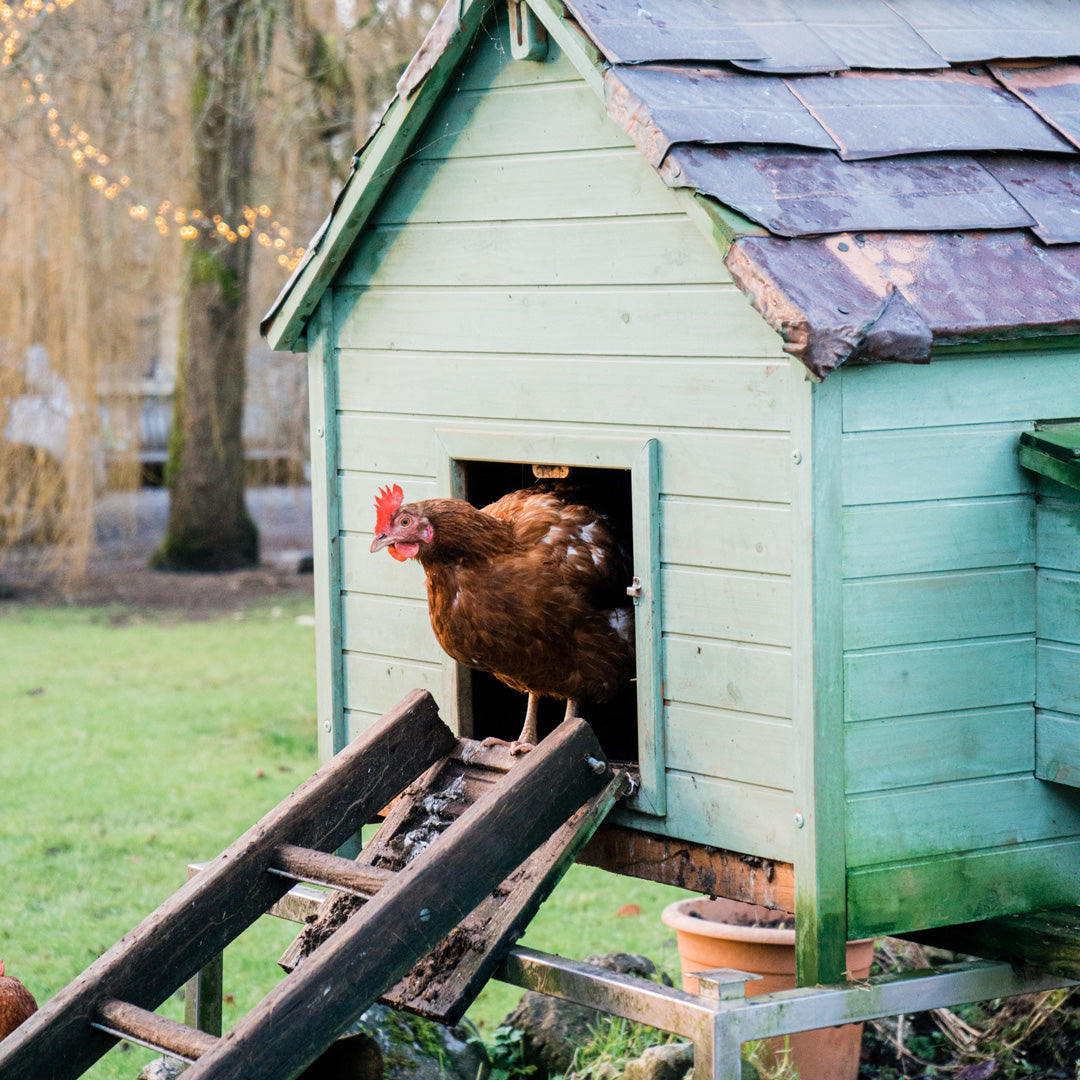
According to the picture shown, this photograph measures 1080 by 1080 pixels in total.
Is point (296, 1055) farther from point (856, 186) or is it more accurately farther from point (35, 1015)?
point (856, 186)

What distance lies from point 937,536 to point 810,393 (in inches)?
18.0

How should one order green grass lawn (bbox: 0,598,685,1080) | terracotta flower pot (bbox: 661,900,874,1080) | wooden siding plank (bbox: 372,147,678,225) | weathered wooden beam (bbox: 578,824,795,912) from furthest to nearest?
green grass lawn (bbox: 0,598,685,1080) < terracotta flower pot (bbox: 661,900,874,1080) < wooden siding plank (bbox: 372,147,678,225) < weathered wooden beam (bbox: 578,824,795,912)

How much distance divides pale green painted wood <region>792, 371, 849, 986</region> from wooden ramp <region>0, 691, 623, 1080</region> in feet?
1.93

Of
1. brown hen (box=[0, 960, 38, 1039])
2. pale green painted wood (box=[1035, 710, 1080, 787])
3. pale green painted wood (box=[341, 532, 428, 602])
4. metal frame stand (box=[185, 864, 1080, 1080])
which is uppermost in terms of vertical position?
pale green painted wood (box=[341, 532, 428, 602])

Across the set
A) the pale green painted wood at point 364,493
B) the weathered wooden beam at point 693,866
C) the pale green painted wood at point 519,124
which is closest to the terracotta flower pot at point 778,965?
the weathered wooden beam at point 693,866

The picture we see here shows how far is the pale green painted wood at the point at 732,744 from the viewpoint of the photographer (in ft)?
11.2

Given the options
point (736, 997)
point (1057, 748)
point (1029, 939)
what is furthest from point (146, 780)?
point (1057, 748)

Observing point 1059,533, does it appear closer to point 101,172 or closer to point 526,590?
point 526,590

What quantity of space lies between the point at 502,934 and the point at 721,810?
582 mm

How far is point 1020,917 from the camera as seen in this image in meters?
3.59

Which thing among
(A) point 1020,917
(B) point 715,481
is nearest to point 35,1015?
(B) point 715,481

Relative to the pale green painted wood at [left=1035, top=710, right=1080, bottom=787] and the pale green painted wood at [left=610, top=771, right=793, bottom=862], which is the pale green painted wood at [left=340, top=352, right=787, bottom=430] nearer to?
the pale green painted wood at [left=610, top=771, right=793, bottom=862]

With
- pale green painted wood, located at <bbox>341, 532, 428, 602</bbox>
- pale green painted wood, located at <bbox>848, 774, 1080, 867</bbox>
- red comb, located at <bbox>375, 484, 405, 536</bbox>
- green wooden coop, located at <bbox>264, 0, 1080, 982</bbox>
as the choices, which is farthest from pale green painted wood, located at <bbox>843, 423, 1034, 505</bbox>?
pale green painted wood, located at <bbox>341, 532, 428, 602</bbox>

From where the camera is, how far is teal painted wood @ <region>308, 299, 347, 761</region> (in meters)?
4.51
